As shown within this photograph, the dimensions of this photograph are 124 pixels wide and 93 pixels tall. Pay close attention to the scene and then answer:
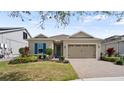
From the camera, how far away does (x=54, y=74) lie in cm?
1042

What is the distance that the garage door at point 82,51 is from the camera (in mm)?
11336

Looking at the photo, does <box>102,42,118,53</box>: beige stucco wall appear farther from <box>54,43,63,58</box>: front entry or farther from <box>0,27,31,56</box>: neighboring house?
<box>0,27,31,56</box>: neighboring house

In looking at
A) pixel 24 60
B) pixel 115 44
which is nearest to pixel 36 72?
pixel 24 60

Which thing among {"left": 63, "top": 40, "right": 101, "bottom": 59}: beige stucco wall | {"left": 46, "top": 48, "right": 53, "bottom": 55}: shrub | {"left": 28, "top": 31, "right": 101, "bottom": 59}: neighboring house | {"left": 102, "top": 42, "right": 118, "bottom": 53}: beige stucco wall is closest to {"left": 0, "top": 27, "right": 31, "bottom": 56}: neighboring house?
{"left": 28, "top": 31, "right": 101, "bottom": 59}: neighboring house

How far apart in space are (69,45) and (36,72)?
1.89m

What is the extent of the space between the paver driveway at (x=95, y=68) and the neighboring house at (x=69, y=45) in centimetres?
25

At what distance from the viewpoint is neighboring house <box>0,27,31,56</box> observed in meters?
10.5

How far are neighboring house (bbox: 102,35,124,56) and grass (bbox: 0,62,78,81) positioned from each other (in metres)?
1.70

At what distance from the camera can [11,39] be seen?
10.7 m

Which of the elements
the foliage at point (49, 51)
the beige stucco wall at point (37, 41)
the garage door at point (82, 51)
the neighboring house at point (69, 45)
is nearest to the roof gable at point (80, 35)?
the neighboring house at point (69, 45)
